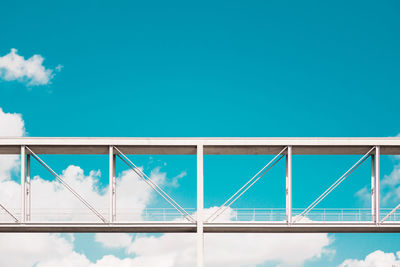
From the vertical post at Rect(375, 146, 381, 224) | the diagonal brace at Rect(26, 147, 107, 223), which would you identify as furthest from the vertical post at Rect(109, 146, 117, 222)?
the vertical post at Rect(375, 146, 381, 224)

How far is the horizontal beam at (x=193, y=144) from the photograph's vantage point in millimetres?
32375

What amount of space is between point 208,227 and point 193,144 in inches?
164

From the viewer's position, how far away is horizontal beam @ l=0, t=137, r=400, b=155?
3238 cm

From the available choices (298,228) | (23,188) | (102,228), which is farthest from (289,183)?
(23,188)

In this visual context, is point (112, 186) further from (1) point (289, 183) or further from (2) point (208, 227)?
A: (1) point (289, 183)

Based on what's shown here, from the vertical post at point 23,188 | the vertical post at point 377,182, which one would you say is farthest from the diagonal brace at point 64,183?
the vertical post at point 377,182

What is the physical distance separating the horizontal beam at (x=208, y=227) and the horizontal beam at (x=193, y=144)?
3738mm

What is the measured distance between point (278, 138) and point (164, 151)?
229 inches

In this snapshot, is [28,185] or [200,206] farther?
[28,185]

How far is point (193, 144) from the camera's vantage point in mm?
32406

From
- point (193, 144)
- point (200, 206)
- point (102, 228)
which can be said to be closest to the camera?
point (200, 206)

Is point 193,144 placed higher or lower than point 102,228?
higher

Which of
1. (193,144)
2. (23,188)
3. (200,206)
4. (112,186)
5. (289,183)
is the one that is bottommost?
(200,206)

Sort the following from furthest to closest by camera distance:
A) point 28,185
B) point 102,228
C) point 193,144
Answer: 1. point 28,185
2. point 102,228
3. point 193,144
